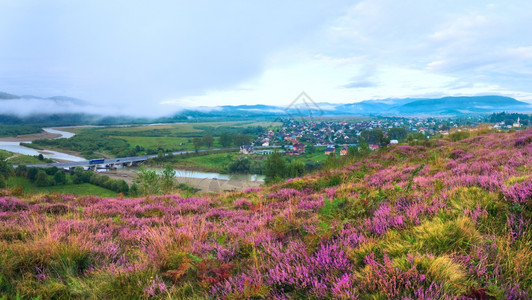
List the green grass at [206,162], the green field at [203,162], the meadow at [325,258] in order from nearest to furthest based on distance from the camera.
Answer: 1. the meadow at [325,258]
2. the green field at [203,162]
3. the green grass at [206,162]

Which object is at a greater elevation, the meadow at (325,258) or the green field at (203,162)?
the meadow at (325,258)

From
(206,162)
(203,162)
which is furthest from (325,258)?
(203,162)

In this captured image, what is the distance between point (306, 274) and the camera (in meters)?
2.68

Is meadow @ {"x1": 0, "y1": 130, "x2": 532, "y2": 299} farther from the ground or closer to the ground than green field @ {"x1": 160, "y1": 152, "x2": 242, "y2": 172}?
farther from the ground

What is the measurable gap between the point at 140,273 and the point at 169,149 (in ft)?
428

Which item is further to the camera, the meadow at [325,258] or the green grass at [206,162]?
the green grass at [206,162]

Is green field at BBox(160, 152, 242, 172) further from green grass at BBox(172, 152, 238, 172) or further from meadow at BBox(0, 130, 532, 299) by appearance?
meadow at BBox(0, 130, 532, 299)

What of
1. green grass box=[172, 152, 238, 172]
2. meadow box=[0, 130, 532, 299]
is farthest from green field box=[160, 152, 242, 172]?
meadow box=[0, 130, 532, 299]

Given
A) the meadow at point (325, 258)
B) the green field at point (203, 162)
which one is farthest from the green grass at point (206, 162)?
the meadow at point (325, 258)

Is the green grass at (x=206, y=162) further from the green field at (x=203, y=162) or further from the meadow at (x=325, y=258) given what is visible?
the meadow at (x=325, y=258)

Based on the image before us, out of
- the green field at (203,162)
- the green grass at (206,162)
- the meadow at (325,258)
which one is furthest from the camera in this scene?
the green grass at (206,162)

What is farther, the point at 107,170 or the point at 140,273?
the point at 107,170

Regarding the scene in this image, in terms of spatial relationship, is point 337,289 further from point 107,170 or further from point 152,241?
point 107,170

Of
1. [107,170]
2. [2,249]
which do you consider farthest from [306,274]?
[107,170]
